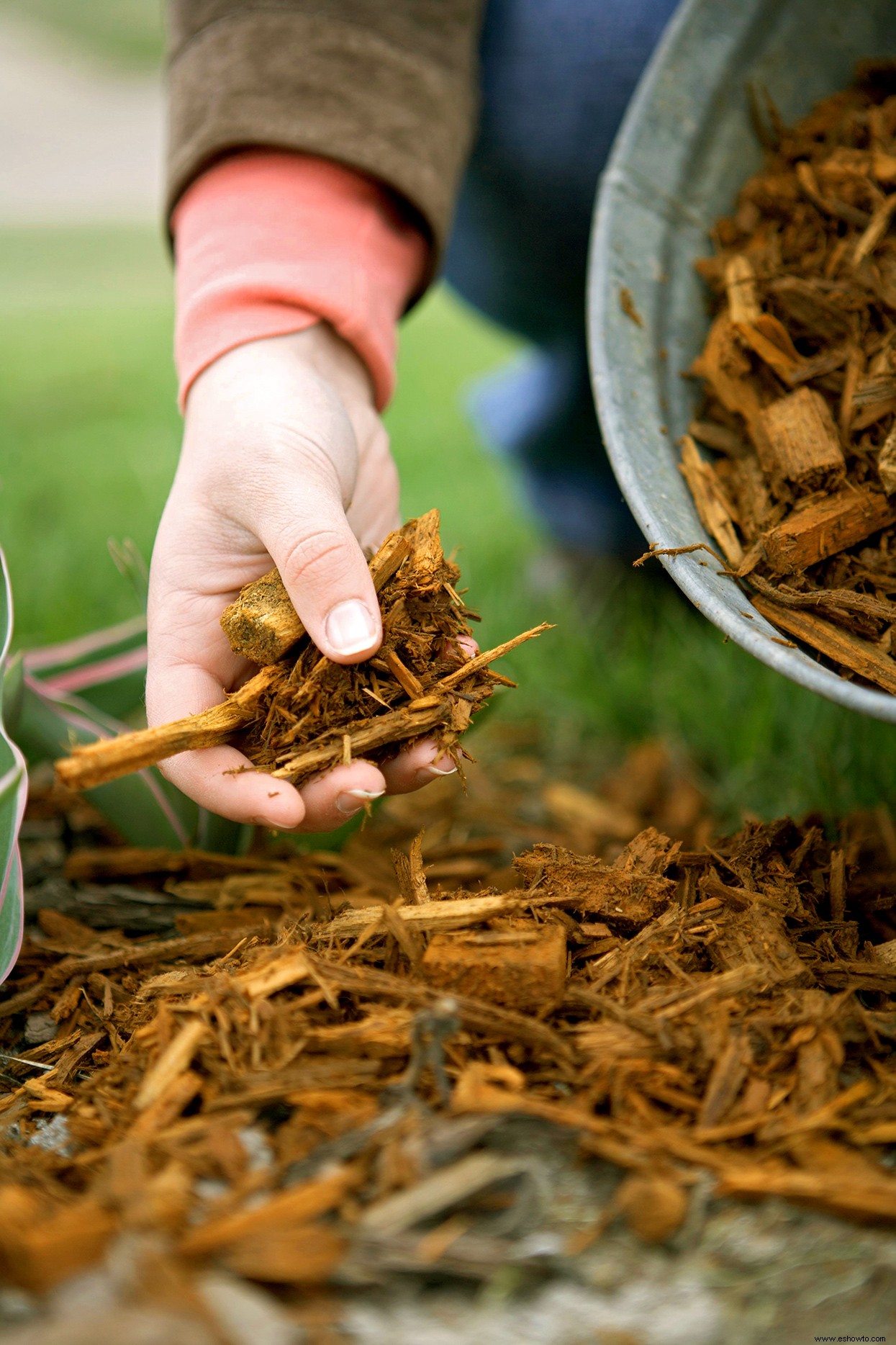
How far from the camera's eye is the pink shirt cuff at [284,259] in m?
1.50

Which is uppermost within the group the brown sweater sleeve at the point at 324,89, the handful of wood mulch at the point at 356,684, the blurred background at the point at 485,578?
the brown sweater sleeve at the point at 324,89

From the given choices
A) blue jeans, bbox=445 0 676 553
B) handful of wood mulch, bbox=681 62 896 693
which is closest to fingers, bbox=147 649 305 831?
handful of wood mulch, bbox=681 62 896 693

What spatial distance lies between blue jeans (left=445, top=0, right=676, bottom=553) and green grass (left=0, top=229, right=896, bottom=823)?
0.23 m

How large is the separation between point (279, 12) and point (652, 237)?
754 mm

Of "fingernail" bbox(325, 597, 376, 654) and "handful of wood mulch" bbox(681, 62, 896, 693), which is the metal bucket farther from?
"fingernail" bbox(325, 597, 376, 654)

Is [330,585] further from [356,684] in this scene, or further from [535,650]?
[535,650]

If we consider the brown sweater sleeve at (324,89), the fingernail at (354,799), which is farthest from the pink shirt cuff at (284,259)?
the fingernail at (354,799)

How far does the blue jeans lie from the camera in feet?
7.64

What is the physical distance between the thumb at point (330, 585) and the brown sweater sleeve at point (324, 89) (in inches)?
31.4

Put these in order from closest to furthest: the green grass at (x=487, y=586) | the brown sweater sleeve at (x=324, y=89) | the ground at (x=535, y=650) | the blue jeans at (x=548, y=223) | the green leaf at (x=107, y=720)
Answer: the ground at (x=535, y=650), the green leaf at (x=107, y=720), the brown sweater sleeve at (x=324, y=89), the green grass at (x=487, y=586), the blue jeans at (x=548, y=223)

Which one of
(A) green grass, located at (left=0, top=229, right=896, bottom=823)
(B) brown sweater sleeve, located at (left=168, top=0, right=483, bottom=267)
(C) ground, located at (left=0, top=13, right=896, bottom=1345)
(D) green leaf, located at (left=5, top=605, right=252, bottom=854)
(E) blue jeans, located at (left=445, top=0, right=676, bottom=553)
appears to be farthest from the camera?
(E) blue jeans, located at (left=445, top=0, right=676, bottom=553)

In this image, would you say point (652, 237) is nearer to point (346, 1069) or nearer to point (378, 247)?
point (378, 247)

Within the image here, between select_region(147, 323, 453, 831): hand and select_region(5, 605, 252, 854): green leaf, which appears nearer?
select_region(147, 323, 453, 831): hand

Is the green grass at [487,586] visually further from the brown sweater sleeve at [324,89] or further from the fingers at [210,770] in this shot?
the brown sweater sleeve at [324,89]
